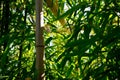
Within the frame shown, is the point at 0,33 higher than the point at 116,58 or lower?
higher

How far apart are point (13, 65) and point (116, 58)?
65cm

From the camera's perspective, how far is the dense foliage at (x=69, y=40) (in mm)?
1402

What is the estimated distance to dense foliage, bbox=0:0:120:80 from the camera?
1.40m

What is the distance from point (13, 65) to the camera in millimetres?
1833

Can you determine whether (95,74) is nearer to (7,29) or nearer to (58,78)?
(58,78)

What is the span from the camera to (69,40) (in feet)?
4.62


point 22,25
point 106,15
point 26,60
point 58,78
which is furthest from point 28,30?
point 106,15

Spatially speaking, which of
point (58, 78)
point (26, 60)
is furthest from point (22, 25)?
point (58, 78)

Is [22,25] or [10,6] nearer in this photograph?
[22,25]

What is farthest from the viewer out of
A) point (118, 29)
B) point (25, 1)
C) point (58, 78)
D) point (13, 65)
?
point (25, 1)

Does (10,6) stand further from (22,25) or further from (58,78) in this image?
(58,78)

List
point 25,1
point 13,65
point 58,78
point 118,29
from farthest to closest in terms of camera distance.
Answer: point 25,1
point 13,65
point 58,78
point 118,29

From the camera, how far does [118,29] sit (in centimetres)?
134

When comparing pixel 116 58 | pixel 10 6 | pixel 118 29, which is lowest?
pixel 116 58
